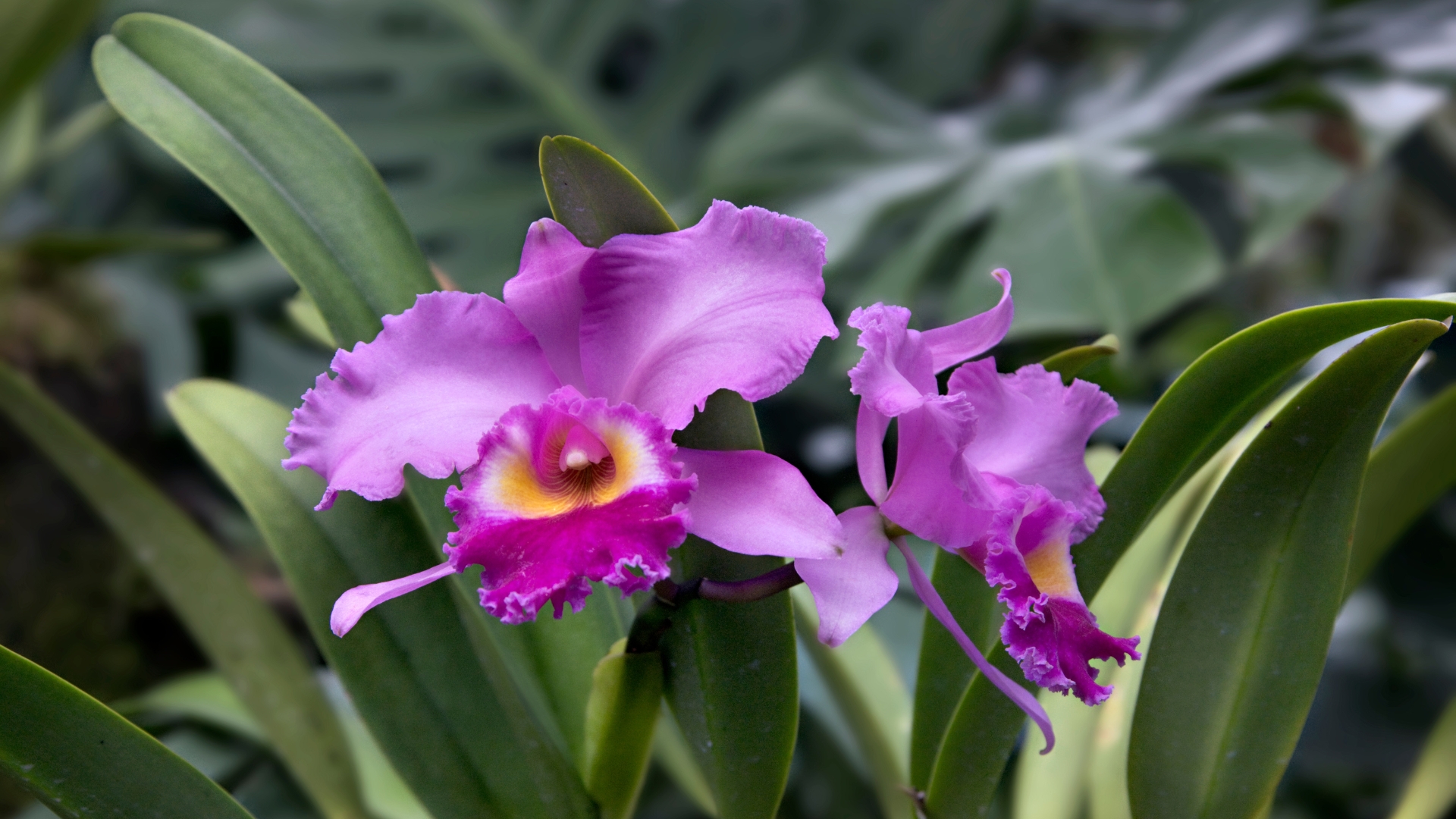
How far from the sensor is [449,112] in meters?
1.73

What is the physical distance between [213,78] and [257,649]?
0.45m

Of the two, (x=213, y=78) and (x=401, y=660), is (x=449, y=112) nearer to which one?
(x=213, y=78)

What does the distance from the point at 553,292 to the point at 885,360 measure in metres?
0.16

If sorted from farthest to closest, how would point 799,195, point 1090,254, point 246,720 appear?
point 799,195, point 1090,254, point 246,720

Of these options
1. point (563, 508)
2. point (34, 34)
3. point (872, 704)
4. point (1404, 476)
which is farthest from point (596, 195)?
point (34, 34)

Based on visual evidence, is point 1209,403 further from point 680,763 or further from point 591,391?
point 680,763

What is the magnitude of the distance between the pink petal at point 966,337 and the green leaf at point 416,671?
327mm

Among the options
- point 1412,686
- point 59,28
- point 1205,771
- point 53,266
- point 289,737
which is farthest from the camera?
point 53,266

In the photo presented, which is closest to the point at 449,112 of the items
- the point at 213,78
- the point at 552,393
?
the point at 213,78

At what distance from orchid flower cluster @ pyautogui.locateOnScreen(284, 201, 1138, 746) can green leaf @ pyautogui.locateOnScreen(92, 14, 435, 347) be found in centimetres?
14

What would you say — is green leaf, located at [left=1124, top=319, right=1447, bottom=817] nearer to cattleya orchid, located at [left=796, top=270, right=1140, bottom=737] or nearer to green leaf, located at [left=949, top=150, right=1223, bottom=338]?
cattleya orchid, located at [left=796, top=270, right=1140, bottom=737]

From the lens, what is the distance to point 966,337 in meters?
0.48

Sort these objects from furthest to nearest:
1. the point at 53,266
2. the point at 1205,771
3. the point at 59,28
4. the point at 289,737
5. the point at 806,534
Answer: the point at 53,266, the point at 59,28, the point at 289,737, the point at 1205,771, the point at 806,534

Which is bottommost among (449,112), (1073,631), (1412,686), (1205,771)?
(1412,686)
